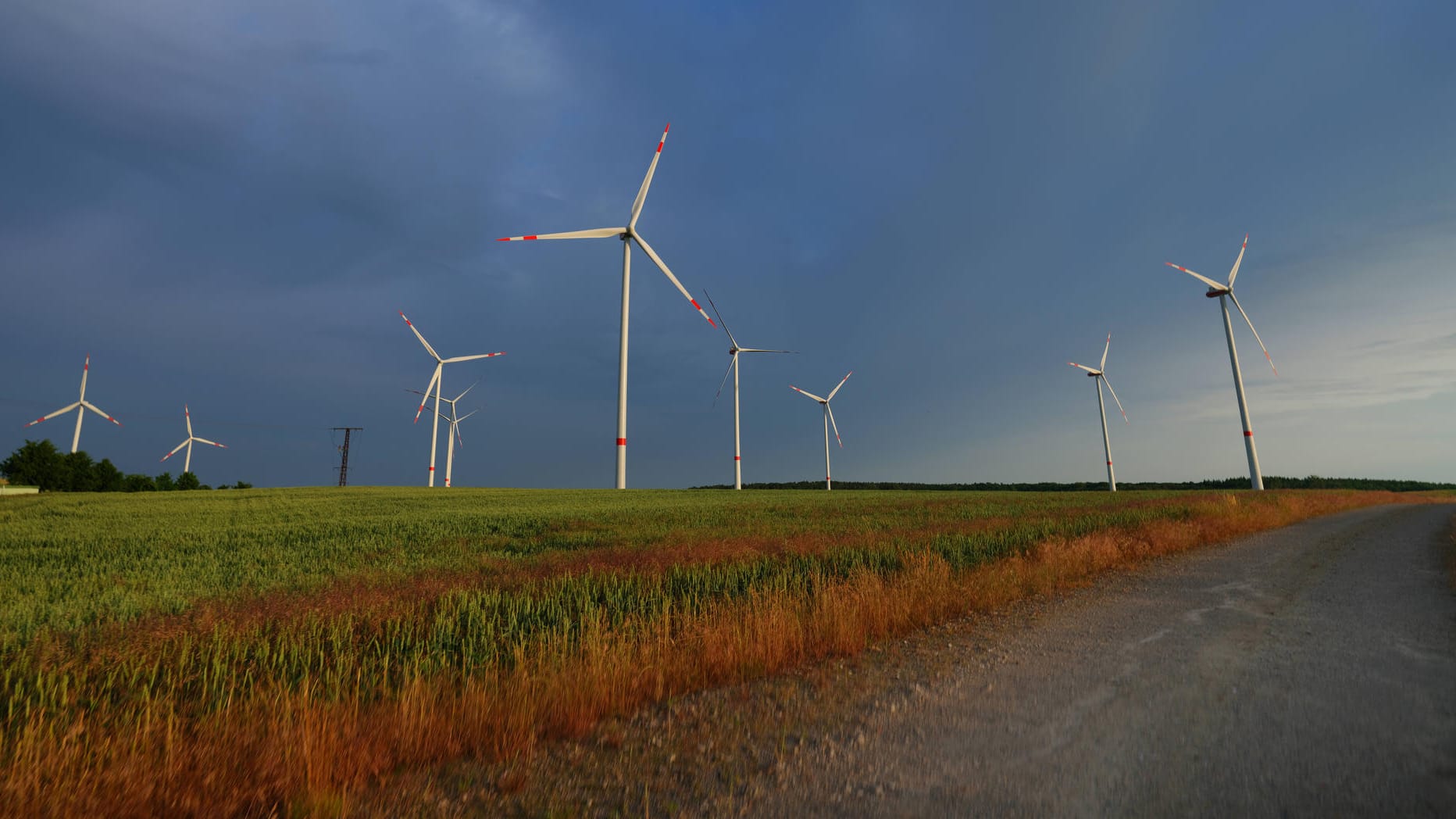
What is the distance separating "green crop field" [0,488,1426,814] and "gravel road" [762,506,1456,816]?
2530 millimetres

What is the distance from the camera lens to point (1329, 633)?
30.6ft

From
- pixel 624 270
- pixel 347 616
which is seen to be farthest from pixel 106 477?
pixel 347 616

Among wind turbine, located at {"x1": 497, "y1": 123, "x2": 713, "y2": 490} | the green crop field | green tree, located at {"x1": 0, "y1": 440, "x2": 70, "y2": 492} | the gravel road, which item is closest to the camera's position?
the gravel road

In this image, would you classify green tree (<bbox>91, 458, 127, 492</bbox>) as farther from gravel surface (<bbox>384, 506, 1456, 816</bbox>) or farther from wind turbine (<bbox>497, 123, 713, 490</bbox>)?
gravel surface (<bbox>384, 506, 1456, 816</bbox>)

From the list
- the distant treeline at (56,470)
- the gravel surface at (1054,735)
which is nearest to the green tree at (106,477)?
the distant treeline at (56,470)

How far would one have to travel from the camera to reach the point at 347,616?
383 inches

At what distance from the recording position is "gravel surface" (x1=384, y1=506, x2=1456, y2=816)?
4.75 metres

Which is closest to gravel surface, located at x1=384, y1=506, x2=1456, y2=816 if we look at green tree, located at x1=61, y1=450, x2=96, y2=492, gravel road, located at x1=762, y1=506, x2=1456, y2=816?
gravel road, located at x1=762, y1=506, x2=1456, y2=816

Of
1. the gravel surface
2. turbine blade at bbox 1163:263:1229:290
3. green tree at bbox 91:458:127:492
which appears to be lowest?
the gravel surface

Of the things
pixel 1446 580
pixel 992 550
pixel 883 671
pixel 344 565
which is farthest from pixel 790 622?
pixel 1446 580

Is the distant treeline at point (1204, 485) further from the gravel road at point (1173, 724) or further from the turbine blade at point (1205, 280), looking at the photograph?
the gravel road at point (1173, 724)

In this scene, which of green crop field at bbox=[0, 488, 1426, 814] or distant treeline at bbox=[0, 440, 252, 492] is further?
distant treeline at bbox=[0, 440, 252, 492]

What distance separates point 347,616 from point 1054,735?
33.2ft

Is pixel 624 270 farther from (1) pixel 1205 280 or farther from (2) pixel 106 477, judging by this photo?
(2) pixel 106 477
